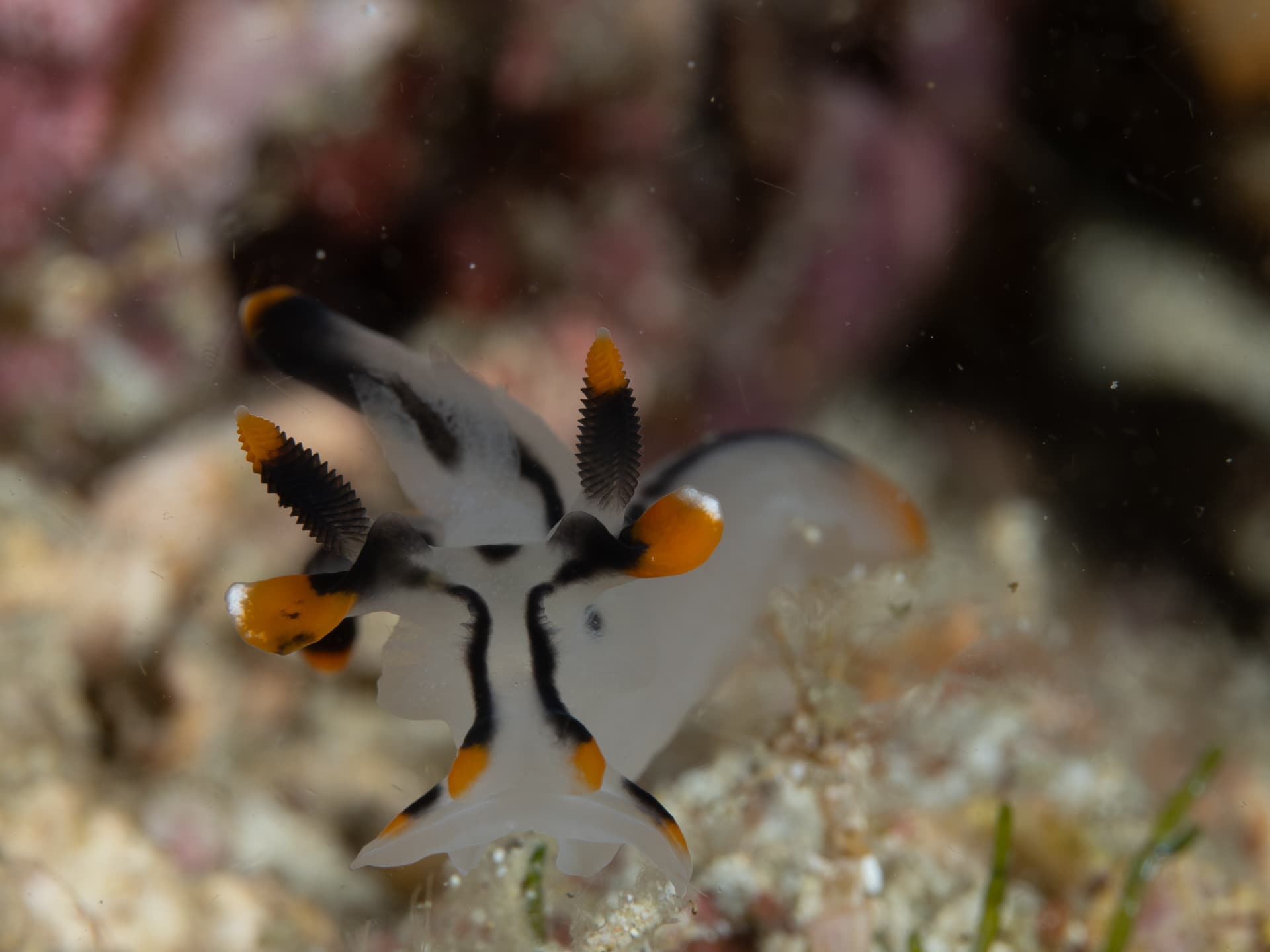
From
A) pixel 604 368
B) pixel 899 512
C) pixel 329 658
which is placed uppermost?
pixel 604 368

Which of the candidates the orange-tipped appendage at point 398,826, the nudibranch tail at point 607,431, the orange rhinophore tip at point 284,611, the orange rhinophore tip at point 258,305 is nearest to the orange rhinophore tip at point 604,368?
the nudibranch tail at point 607,431

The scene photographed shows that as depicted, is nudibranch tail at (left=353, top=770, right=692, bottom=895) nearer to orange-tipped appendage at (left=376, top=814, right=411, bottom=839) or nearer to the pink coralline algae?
orange-tipped appendage at (left=376, top=814, right=411, bottom=839)

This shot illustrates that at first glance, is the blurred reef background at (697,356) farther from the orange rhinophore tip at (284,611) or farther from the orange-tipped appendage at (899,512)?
the orange rhinophore tip at (284,611)

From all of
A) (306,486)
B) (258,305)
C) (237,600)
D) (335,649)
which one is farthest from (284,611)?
(258,305)

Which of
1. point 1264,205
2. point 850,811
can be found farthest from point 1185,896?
point 1264,205

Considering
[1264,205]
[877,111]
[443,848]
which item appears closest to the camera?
[443,848]

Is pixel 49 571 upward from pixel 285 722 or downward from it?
upward

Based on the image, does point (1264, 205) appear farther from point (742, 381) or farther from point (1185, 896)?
point (1185, 896)

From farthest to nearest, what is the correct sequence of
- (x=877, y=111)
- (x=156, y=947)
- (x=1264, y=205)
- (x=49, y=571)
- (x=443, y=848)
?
(x=877, y=111), (x=49, y=571), (x=1264, y=205), (x=156, y=947), (x=443, y=848)

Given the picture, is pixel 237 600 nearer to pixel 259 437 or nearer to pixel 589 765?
pixel 259 437
